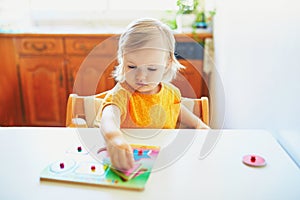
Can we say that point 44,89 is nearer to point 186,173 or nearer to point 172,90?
point 172,90

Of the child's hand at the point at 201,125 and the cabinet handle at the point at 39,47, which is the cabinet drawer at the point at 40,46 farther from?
the child's hand at the point at 201,125

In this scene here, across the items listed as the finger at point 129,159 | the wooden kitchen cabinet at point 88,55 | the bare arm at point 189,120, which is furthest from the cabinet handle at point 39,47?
the finger at point 129,159

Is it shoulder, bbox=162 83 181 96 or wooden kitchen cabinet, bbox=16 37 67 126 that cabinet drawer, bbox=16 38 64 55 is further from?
shoulder, bbox=162 83 181 96

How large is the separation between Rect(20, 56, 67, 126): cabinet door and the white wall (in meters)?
1.15

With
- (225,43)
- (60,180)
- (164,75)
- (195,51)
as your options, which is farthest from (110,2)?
(60,180)

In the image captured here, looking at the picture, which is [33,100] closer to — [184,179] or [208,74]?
[208,74]

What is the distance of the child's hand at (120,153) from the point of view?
26.2 inches

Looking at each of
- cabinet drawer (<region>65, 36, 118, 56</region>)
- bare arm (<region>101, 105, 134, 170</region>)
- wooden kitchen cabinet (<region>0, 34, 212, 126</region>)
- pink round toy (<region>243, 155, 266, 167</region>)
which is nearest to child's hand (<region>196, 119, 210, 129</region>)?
pink round toy (<region>243, 155, 266, 167</region>)

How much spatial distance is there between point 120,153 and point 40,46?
1.75 meters

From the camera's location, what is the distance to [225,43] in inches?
68.1

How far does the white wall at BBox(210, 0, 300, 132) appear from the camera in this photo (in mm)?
825

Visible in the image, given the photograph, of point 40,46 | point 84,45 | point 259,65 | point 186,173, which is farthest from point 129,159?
point 40,46

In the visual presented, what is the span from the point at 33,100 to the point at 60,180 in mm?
1794

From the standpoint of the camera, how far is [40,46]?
2.20 m
